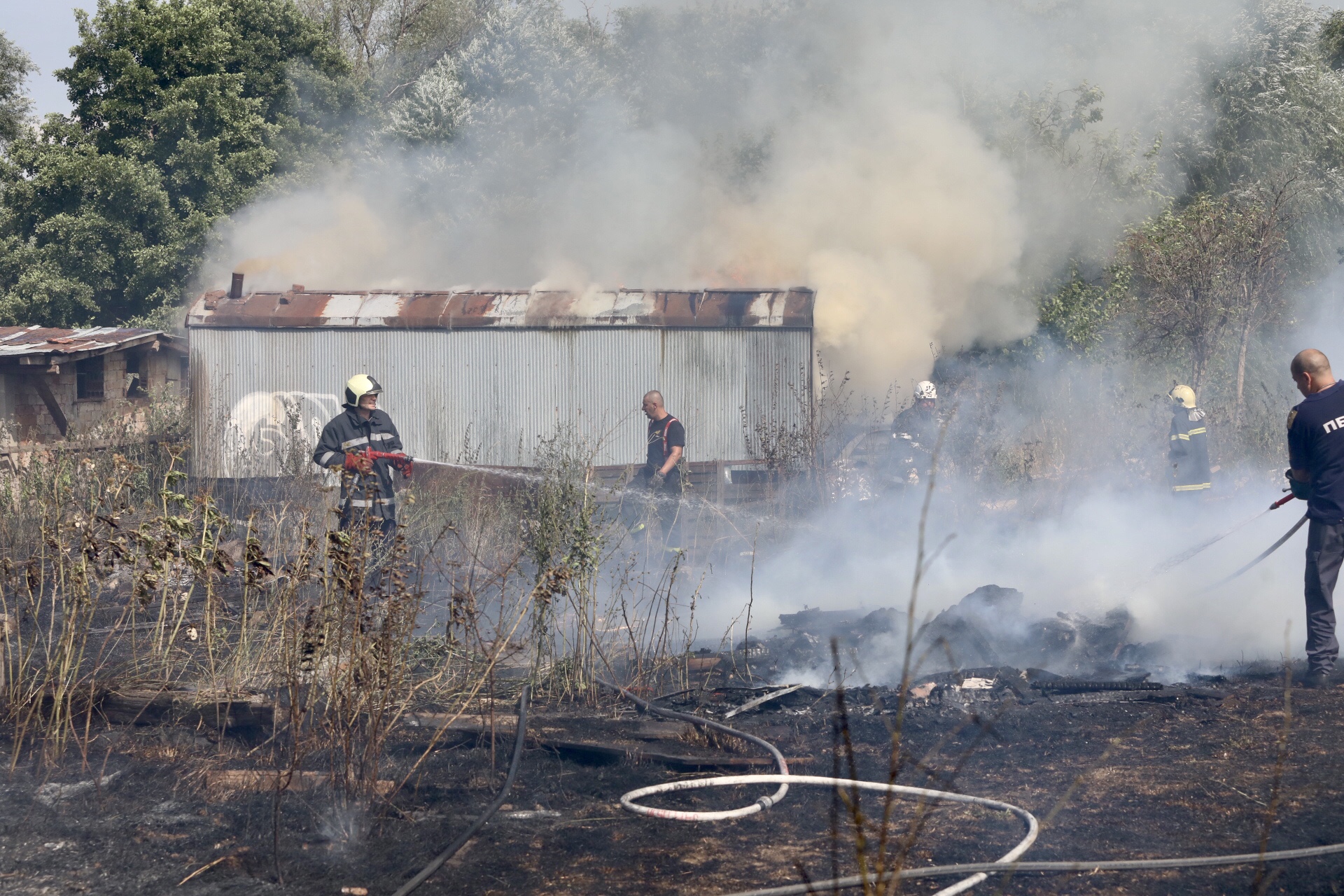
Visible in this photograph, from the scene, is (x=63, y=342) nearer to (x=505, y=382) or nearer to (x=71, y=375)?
(x=71, y=375)

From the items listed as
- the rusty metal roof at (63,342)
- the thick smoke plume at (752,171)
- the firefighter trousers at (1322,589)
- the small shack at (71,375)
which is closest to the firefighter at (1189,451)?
the firefighter trousers at (1322,589)

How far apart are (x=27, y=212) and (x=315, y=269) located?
8345mm

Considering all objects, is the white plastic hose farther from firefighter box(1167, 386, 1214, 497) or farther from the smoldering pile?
firefighter box(1167, 386, 1214, 497)

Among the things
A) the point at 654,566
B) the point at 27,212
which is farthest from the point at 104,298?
the point at 654,566

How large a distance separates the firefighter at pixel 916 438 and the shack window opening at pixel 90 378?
1352cm

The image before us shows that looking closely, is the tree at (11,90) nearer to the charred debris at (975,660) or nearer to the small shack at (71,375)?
the small shack at (71,375)

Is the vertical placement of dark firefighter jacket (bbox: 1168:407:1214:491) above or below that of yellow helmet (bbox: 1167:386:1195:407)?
below

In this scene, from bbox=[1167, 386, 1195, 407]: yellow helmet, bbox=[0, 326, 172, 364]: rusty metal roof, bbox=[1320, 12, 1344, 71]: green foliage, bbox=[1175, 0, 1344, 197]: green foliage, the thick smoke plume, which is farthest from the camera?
bbox=[1320, 12, 1344, 71]: green foliage

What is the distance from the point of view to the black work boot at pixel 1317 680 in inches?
234

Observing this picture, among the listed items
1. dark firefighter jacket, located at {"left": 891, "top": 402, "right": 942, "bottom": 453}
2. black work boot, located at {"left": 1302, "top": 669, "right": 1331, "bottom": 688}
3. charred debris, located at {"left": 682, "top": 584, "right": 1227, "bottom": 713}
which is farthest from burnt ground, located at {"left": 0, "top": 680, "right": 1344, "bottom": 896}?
dark firefighter jacket, located at {"left": 891, "top": 402, "right": 942, "bottom": 453}

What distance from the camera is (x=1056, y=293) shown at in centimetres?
1894

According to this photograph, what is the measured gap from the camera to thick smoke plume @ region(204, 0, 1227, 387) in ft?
58.0

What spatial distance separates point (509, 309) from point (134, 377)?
8.27 meters

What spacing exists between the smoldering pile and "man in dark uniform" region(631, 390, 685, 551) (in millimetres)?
2573
